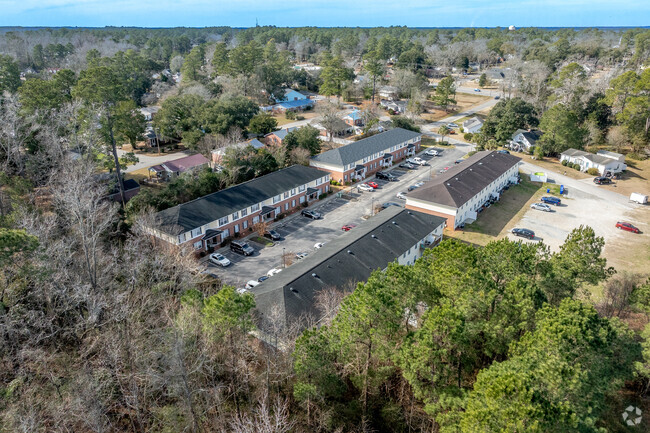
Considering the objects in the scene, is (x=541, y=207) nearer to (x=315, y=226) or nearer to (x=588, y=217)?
(x=588, y=217)

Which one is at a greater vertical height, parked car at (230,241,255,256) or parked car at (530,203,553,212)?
parked car at (230,241,255,256)

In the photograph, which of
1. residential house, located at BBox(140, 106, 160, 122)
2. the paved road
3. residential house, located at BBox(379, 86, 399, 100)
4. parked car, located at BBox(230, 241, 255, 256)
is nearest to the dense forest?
parked car, located at BBox(230, 241, 255, 256)

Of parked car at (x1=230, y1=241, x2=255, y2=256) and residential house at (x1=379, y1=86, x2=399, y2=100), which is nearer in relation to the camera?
parked car at (x1=230, y1=241, x2=255, y2=256)

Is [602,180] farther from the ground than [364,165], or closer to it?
closer to it

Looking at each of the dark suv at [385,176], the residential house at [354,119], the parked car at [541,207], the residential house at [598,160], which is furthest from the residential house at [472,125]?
the parked car at [541,207]

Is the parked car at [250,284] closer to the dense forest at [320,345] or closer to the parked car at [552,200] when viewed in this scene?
the dense forest at [320,345]

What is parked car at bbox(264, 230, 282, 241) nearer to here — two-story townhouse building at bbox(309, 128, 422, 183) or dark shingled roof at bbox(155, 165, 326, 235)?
dark shingled roof at bbox(155, 165, 326, 235)

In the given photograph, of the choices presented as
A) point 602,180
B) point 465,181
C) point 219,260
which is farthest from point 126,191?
point 602,180
